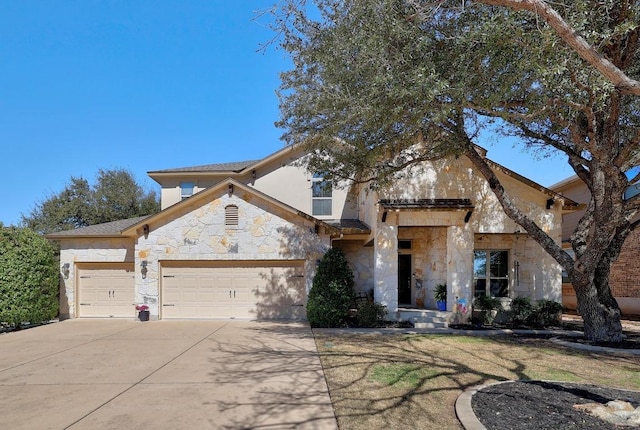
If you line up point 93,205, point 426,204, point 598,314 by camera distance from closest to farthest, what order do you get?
point 598,314 < point 426,204 < point 93,205

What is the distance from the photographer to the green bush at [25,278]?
12516 millimetres

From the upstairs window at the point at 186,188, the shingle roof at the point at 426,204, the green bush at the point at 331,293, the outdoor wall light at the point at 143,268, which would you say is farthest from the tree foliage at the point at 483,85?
the upstairs window at the point at 186,188

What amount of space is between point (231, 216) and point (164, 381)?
788 cm

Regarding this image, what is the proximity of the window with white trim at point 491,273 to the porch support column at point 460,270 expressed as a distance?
1.77 m

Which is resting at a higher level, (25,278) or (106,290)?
(25,278)

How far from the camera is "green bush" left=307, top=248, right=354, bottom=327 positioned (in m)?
12.4

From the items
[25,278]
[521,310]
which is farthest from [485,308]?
[25,278]

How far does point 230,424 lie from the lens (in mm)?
4922

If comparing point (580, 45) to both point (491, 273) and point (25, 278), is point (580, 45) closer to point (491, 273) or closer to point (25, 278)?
point (491, 273)

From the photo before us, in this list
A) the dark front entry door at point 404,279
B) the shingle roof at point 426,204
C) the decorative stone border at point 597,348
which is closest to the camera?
the decorative stone border at point 597,348

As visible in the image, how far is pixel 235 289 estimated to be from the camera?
1427cm

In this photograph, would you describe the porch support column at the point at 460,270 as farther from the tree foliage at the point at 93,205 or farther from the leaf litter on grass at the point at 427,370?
the tree foliage at the point at 93,205

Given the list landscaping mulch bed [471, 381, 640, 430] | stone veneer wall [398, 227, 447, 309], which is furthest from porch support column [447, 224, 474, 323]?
landscaping mulch bed [471, 381, 640, 430]

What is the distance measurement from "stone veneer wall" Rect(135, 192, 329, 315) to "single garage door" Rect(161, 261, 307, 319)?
37 cm
